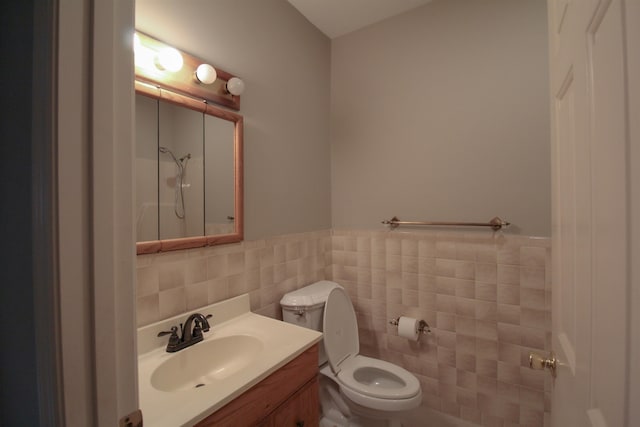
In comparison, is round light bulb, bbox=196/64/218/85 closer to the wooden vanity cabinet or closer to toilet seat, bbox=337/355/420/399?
the wooden vanity cabinet

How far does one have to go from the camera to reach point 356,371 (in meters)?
1.63

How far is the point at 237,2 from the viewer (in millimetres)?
1416

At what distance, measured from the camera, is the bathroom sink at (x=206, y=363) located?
3.31 ft

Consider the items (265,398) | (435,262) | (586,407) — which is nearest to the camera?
(586,407)

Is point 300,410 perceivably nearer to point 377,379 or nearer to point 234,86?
point 377,379

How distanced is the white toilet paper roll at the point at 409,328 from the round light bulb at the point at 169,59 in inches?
74.7

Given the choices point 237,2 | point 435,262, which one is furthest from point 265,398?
point 237,2

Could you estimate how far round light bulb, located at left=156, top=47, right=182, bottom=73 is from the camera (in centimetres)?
107

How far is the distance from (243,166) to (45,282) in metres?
1.13

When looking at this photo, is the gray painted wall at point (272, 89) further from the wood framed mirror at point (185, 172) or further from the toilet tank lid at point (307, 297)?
the toilet tank lid at point (307, 297)

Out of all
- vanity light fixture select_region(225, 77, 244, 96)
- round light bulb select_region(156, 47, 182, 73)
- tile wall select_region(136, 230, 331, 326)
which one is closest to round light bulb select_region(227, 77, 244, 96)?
vanity light fixture select_region(225, 77, 244, 96)

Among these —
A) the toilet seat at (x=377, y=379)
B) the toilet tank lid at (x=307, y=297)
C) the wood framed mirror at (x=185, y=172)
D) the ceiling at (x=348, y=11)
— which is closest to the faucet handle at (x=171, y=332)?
the wood framed mirror at (x=185, y=172)

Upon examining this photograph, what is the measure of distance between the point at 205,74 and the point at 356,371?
1843 mm

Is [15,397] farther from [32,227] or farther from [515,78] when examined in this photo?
[515,78]
